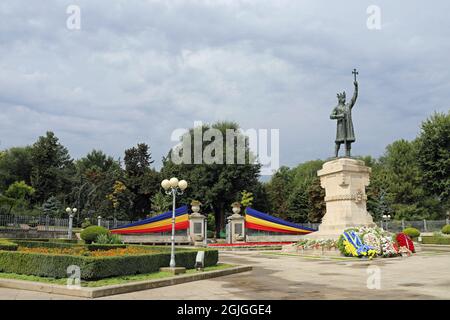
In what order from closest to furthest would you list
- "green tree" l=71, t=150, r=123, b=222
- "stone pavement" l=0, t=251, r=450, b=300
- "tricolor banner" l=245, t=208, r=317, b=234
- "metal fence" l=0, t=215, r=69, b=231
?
"stone pavement" l=0, t=251, r=450, b=300 < "metal fence" l=0, t=215, r=69, b=231 < "tricolor banner" l=245, t=208, r=317, b=234 < "green tree" l=71, t=150, r=123, b=222

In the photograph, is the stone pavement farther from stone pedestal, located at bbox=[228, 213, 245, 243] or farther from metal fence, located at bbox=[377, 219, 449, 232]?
metal fence, located at bbox=[377, 219, 449, 232]

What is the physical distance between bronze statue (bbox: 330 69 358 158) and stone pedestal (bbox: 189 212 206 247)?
48.1 feet

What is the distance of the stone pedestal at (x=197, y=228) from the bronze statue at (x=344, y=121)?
48.1ft

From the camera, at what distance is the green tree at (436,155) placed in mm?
45875

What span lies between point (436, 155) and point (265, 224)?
24.4m

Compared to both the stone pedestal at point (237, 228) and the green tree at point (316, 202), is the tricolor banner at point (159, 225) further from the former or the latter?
the green tree at point (316, 202)

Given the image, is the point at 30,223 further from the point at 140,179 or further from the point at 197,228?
the point at 140,179

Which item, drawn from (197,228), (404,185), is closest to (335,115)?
(197,228)

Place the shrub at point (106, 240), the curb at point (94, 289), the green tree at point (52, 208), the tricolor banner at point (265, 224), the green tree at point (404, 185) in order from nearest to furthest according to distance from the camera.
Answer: the curb at point (94, 289), the shrub at point (106, 240), the tricolor banner at point (265, 224), the green tree at point (52, 208), the green tree at point (404, 185)

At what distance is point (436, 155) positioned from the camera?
154 ft

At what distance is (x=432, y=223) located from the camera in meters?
45.8

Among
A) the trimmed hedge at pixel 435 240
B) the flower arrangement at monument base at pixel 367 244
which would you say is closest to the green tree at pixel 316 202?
the trimmed hedge at pixel 435 240

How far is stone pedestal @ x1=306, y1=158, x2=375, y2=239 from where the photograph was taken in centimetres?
2413

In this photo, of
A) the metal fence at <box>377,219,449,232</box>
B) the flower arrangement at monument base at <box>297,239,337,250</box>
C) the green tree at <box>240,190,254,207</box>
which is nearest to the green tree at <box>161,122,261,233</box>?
the green tree at <box>240,190,254,207</box>
